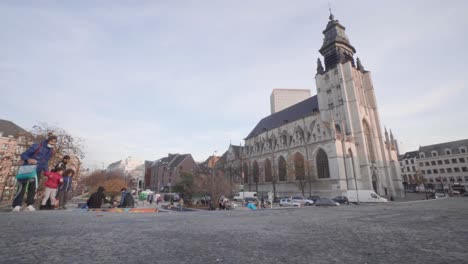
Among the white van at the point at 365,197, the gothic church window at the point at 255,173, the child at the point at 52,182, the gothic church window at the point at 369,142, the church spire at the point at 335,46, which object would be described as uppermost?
the church spire at the point at 335,46

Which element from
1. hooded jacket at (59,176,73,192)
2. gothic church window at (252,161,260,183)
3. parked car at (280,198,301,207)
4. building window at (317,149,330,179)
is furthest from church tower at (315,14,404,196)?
hooded jacket at (59,176,73,192)

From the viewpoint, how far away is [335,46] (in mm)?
50188

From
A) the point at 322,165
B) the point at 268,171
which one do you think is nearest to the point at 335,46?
the point at 322,165

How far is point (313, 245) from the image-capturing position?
3.38 m

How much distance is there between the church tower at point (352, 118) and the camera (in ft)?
137

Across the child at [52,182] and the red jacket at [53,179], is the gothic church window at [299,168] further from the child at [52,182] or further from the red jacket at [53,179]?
the red jacket at [53,179]

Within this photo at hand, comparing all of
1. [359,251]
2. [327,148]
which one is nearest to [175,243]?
[359,251]

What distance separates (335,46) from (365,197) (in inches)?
1321

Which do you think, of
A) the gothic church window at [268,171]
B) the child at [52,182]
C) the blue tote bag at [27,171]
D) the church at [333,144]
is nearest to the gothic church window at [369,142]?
the church at [333,144]

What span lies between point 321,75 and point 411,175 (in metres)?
57.4

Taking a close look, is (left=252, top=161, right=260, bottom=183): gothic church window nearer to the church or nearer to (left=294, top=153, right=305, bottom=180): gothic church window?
the church

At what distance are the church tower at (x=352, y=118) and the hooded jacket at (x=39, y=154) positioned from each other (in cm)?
4090

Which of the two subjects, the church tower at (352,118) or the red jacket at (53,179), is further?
the church tower at (352,118)

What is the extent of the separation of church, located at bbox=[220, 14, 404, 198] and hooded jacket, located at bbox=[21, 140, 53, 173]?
40.3m
